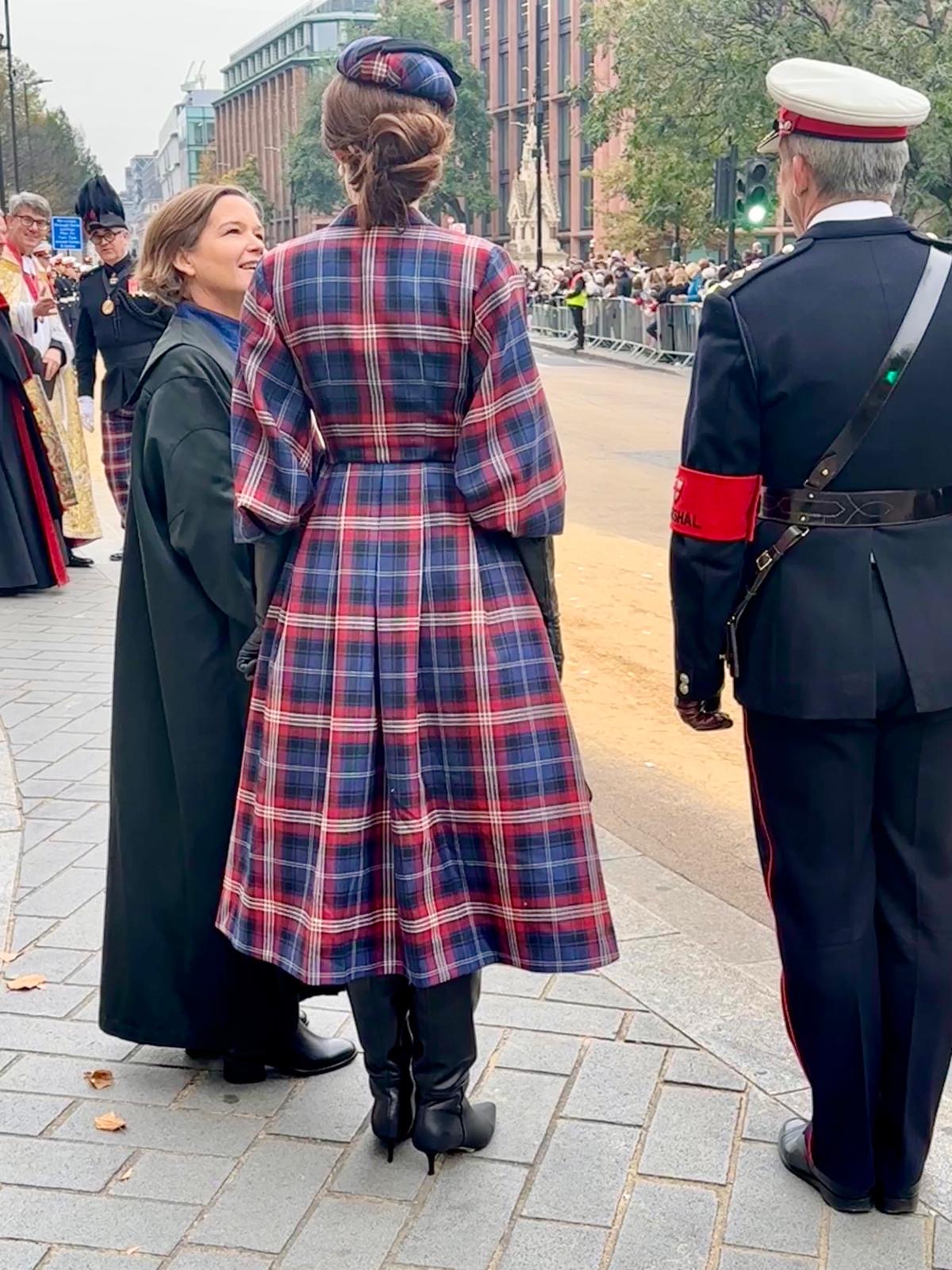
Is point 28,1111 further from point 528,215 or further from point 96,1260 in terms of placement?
point 528,215

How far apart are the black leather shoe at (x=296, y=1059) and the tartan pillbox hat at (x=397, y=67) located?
6.19ft

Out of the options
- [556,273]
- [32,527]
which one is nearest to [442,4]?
[556,273]

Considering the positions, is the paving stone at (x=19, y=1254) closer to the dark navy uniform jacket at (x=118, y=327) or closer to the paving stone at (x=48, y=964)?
the paving stone at (x=48, y=964)

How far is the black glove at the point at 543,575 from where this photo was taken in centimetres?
284

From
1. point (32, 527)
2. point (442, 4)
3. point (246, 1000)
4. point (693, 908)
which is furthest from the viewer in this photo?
point (442, 4)

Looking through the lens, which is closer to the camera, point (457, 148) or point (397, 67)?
point (397, 67)

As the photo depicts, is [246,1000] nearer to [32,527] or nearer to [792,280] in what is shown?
[792,280]

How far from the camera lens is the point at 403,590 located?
276 cm

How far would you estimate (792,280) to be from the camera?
2646 millimetres

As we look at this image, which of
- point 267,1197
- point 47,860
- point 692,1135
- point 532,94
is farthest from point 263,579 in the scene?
point 532,94

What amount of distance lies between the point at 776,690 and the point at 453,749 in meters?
0.56

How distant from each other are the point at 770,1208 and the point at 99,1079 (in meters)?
1.40

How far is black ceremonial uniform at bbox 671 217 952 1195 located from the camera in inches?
104

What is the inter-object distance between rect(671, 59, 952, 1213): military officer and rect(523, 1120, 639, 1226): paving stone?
353 millimetres
